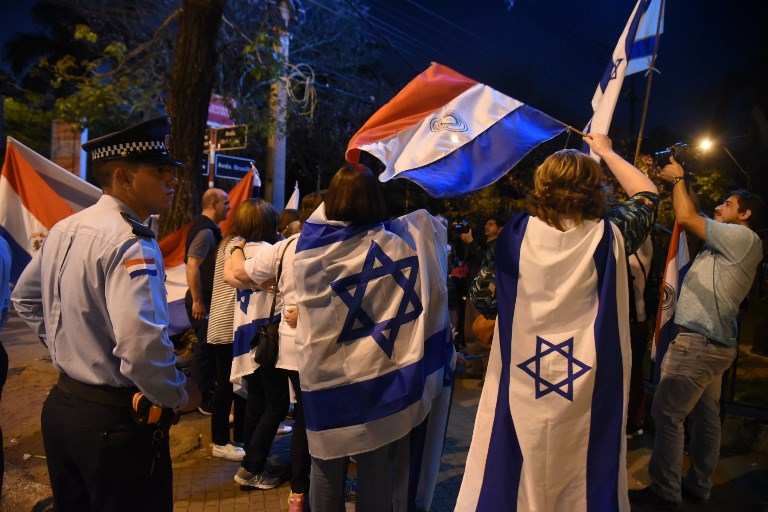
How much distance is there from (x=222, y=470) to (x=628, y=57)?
3880mm

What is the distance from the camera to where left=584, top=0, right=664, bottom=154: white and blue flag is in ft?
10.0

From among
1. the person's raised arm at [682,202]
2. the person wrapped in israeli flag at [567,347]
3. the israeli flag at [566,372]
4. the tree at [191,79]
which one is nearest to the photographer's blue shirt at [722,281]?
the person's raised arm at [682,202]

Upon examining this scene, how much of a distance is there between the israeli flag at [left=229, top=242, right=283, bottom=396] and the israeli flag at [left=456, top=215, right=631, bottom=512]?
187cm

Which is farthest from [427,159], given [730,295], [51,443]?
[730,295]

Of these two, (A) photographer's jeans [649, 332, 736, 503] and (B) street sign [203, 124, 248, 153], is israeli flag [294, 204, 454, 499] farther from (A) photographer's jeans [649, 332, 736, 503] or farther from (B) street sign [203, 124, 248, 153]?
(B) street sign [203, 124, 248, 153]

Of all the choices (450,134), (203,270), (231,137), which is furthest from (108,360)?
(231,137)

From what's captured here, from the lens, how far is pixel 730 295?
3650mm

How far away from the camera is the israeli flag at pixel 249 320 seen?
3.92 meters

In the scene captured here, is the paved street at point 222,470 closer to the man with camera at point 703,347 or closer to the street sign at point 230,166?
the man with camera at point 703,347

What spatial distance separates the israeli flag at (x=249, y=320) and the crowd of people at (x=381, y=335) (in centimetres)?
36

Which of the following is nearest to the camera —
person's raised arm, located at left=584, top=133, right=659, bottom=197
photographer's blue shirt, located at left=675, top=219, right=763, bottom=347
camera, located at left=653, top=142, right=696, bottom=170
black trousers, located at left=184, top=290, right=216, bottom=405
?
person's raised arm, located at left=584, top=133, right=659, bottom=197

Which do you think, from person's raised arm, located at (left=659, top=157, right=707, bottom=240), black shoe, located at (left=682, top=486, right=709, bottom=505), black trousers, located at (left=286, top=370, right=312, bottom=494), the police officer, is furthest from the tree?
black shoe, located at (left=682, top=486, right=709, bottom=505)

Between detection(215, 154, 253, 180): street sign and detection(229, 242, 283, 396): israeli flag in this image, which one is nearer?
detection(229, 242, 283, 396): israeli flag

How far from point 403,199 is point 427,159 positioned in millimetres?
554
